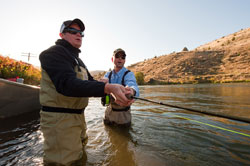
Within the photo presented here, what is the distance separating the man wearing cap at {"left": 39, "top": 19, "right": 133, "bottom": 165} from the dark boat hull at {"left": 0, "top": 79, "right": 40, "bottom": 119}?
3550mm

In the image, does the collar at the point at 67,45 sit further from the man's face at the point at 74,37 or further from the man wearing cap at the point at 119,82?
the man wearing cap at the point at 119,82

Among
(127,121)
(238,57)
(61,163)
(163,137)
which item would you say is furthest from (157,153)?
(238,57)

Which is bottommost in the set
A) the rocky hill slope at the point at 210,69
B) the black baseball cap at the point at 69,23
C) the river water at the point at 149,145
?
the river water at the point at 149,145

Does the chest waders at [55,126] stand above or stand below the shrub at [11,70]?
below

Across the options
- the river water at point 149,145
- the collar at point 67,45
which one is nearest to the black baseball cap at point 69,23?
the collar at point 67,45

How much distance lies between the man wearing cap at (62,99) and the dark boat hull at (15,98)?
3.55 meters

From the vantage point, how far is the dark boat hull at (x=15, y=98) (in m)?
4.14

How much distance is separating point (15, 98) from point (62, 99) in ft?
13.5

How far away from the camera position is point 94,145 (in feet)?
9.82

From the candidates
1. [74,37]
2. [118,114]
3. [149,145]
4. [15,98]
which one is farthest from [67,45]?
[15,98]

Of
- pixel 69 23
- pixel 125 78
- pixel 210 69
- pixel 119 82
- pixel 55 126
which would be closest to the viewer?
pixel 55 126

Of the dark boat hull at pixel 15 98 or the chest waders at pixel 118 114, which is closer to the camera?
the chest waders at pixel 118 114

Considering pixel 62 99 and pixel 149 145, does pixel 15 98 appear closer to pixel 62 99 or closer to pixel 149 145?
pixel 62 99

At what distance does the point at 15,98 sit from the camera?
454 centimetres
